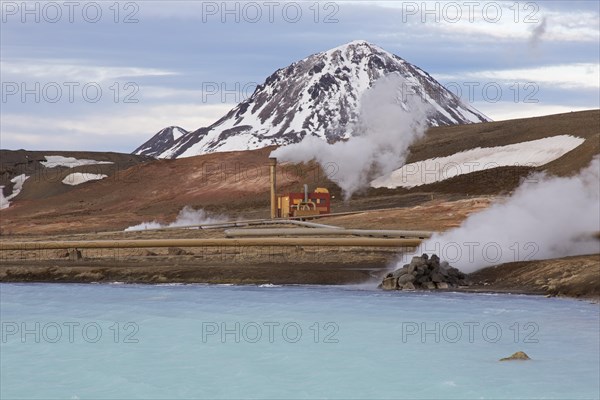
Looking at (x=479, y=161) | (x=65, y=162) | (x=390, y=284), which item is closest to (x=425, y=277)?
(x=390, y=284)

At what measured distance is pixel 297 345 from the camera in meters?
22.9

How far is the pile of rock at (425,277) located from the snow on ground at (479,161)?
109 ft

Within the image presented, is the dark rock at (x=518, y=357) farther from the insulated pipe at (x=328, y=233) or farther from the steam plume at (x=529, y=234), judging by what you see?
the insulated pipe at (x=328, y=233)

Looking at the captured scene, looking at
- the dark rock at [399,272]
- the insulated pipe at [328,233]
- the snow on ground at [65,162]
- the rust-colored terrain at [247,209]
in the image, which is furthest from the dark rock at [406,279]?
the snow on ground at [65,162]

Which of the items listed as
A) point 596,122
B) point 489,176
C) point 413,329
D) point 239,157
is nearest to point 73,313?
point 413,329

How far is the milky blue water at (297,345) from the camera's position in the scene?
61.9 feet

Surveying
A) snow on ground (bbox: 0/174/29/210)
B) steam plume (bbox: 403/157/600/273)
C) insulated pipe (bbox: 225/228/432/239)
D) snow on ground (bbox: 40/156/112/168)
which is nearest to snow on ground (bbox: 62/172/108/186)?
snow on ground (bbox: 0/174/29/210)

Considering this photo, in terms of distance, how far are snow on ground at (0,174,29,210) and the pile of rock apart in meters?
67.8

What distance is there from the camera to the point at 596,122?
2650 inches

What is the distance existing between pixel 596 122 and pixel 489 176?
35.8 ft

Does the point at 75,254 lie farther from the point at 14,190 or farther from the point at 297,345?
the point at 14,190

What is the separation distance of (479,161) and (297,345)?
44583 millimetres

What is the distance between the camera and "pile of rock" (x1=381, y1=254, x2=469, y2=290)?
3000 cm

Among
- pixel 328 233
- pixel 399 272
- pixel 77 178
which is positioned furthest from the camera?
pixel 77 178
